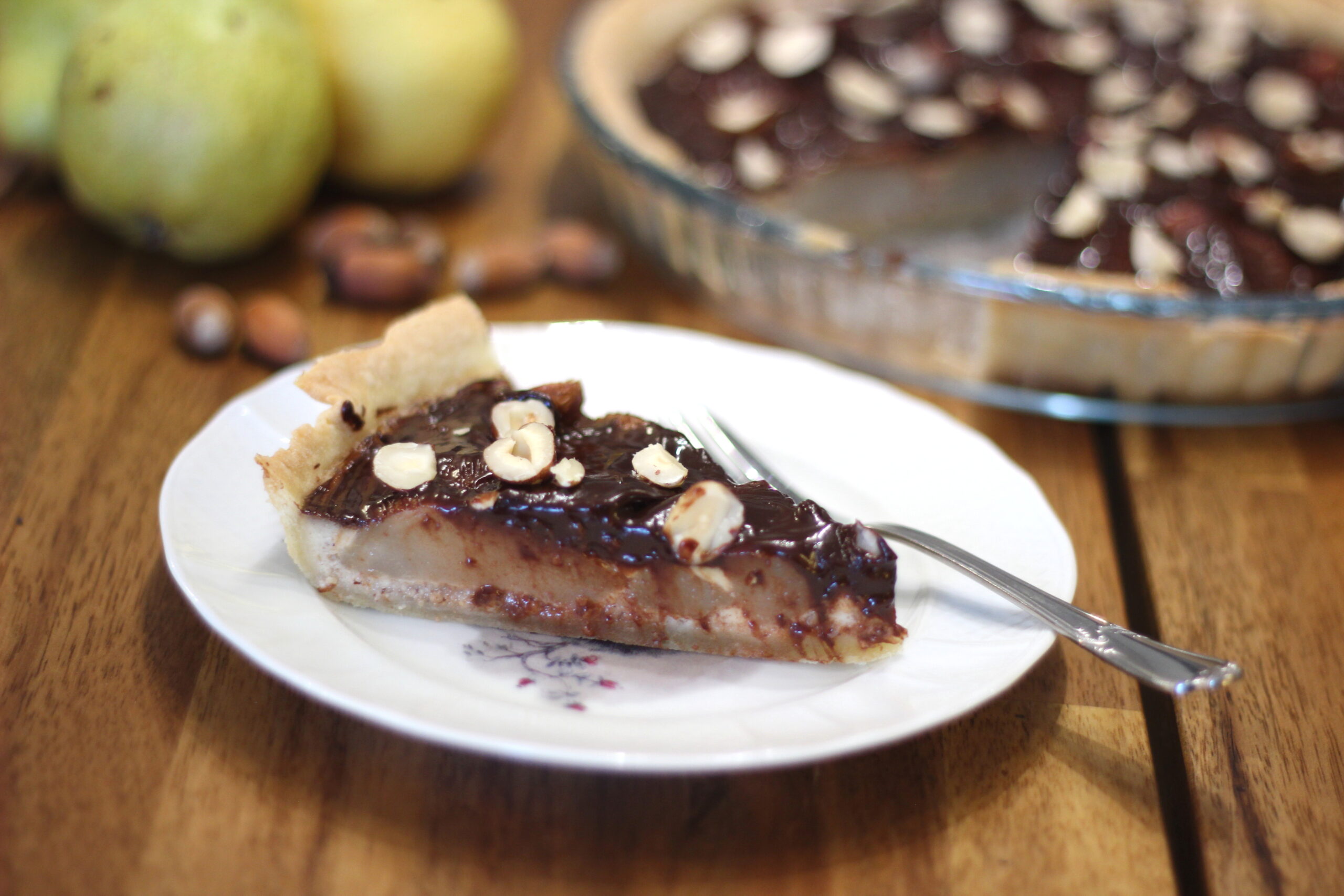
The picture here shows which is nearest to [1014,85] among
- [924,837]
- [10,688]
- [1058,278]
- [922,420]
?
[1058,278]

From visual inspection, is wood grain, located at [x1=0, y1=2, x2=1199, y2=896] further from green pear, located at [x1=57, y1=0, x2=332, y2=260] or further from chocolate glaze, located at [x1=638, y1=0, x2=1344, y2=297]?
chocolate glaze, located at [x1=638, y1=0, x2=1344, y2=297]

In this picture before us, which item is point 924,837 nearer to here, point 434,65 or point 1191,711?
point 1191,711

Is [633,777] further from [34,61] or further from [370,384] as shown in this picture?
[34,61]

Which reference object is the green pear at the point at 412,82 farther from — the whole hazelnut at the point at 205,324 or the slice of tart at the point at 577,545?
the slice of tart at the point at 577,545

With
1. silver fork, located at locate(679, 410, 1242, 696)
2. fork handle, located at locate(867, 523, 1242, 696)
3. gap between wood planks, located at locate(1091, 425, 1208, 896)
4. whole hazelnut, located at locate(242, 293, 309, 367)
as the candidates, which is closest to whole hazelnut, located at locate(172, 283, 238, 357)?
whole hazelnut, located at locate(242, 293, 309, 367)

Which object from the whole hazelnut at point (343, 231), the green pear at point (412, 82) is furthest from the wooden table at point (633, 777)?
the green pear at point (412, 82)

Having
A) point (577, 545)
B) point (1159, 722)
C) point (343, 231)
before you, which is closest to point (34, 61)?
point (343, 231)
